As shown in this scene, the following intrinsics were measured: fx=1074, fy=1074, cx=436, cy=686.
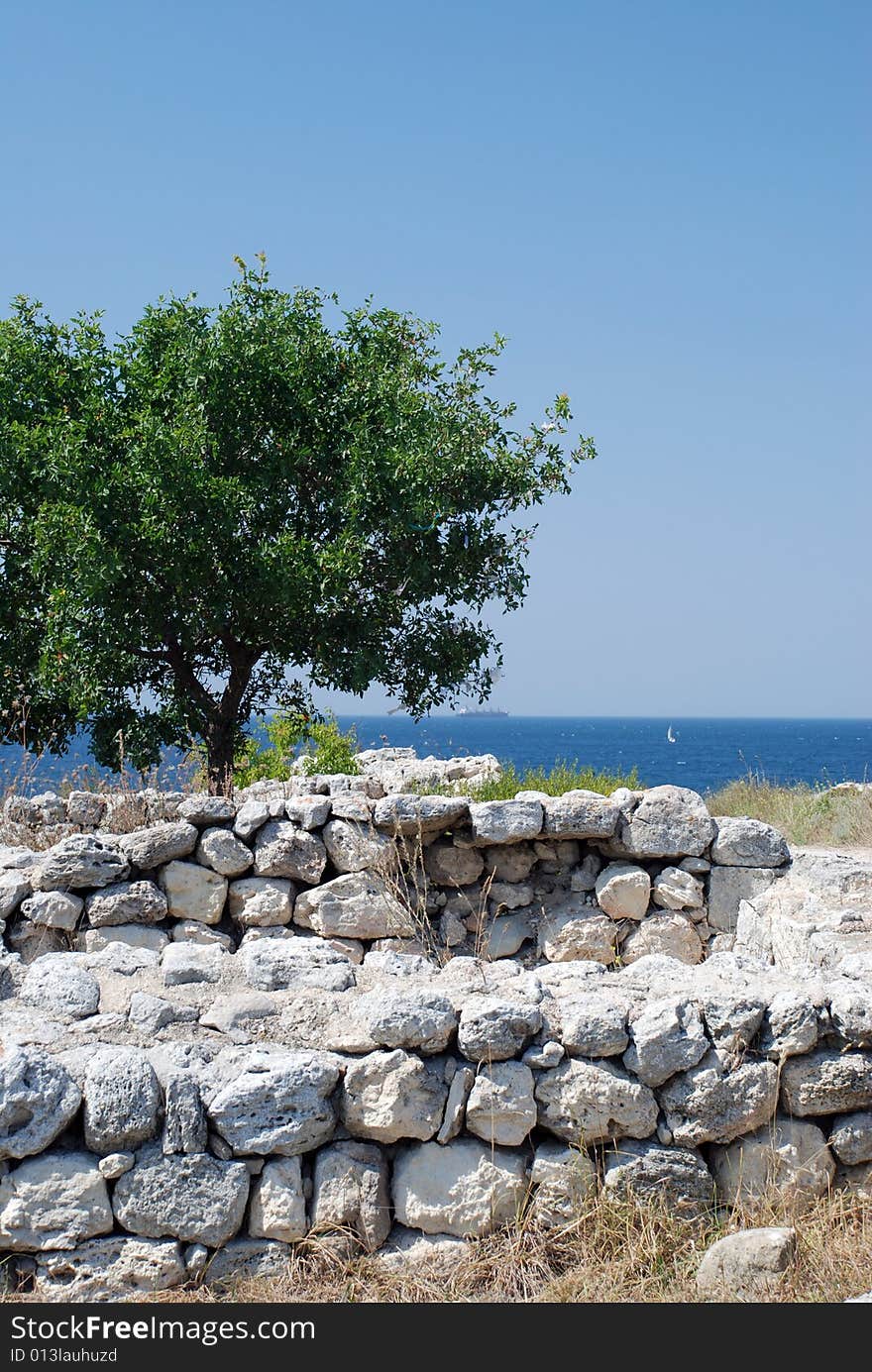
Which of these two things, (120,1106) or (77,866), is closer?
(120,1106)

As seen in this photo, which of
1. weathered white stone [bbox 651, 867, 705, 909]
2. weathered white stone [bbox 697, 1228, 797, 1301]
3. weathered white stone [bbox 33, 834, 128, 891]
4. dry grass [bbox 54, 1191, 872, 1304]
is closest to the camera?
→ weathered white stone [bbox 697, 1228, 797, 1301]

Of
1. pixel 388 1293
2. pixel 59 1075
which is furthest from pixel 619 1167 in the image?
pixel 59 1075

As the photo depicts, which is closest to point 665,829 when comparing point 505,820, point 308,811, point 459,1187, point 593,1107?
point 505,820

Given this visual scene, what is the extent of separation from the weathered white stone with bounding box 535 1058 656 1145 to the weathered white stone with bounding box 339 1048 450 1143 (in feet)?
1.42

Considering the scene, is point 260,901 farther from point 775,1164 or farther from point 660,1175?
point 775,1164

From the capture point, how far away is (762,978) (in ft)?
16.0

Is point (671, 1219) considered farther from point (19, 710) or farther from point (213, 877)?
point (19, 710)

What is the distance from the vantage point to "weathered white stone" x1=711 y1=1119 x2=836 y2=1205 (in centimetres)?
416

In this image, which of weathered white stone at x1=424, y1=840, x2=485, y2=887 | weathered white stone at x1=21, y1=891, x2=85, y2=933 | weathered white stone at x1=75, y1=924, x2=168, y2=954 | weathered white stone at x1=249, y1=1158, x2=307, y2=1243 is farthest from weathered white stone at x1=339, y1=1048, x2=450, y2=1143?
weathered white stone at x1=424, y1=840, x2=485, y2=887

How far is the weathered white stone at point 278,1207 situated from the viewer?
3871 millimetres

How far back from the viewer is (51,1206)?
376cm

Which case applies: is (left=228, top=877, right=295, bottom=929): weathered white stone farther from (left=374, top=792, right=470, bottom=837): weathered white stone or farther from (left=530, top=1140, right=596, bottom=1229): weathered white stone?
(left=530, top=1140, right=596, bottom=1229): weathered white stone

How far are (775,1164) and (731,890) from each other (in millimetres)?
4134

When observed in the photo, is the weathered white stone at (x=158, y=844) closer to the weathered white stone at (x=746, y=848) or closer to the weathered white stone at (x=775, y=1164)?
the weathered white stone at (x=746, y=848)
